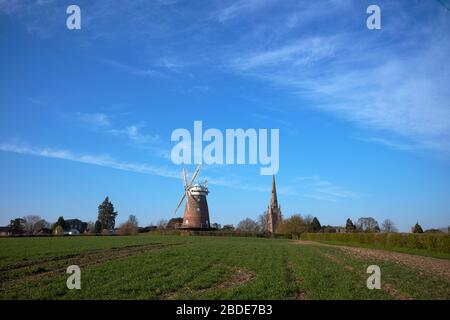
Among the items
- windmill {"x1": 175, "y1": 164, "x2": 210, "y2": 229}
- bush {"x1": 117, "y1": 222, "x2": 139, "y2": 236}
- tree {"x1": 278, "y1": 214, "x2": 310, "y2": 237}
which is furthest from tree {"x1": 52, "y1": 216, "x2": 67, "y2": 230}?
tree {"x1": 278, "y1": 214, "x2": 310, "y2": 237}

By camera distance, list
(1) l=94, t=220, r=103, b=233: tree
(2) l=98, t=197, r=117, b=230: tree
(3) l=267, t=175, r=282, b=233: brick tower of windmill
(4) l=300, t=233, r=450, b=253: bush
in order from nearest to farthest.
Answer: (4) l=300, t=233, r=450, b=253: bush → (1) l=94, t=220, r=103, b=233: tree → (2) l=98, t=197, r=117, b=230: tree → (3) l=267, t=175, r=282, b=233: brick tower of windmill

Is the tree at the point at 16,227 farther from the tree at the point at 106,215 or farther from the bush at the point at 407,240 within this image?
the bush at the point at 407,240

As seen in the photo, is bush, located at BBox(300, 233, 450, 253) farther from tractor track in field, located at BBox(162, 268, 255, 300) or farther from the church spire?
the church spire

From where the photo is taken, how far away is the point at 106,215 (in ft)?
449

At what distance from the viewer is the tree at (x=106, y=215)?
135875mm

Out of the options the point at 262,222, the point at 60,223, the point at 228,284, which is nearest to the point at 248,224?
the point at 262,222

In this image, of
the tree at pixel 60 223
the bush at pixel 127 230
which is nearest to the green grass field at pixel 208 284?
the bush at pixel 127 230

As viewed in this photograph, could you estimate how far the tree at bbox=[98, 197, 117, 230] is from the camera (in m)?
136

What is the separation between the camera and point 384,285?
15008 millimetres

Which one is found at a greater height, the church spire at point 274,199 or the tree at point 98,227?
the church spire at point 274,199

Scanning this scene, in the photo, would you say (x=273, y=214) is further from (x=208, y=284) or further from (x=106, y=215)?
(x=208, y=284)

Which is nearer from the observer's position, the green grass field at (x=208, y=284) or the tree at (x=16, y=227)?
the green grass field at (x=208, y=284)
